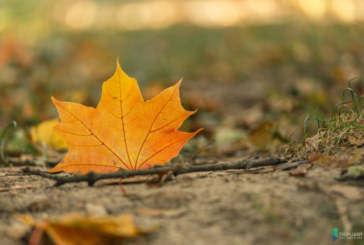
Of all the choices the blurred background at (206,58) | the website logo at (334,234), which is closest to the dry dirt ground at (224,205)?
the website logo at (334,234)

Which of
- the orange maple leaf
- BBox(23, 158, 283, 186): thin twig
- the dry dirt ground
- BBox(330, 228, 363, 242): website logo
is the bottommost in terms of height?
BBox(330, 228, 363, 242): website logo

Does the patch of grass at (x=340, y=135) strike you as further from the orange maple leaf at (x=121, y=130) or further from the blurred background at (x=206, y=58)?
the orange maple leaf at (x=121, y=130)

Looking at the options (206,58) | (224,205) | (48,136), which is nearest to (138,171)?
(224,205)

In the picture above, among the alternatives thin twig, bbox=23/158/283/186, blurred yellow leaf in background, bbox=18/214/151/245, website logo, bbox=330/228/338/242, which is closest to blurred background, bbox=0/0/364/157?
thin twig, bbox=23/158/283/186

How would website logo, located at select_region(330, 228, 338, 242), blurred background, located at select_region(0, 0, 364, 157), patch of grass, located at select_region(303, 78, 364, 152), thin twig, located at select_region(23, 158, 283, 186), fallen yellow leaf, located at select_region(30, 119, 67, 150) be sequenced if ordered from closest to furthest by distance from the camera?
1. website logo, located at select_region(330, 228, 338, 242)
2. thin twig, located at select_region(23, 158, 283, 186)
3. patch of grass, located at select_region(303, 78, 364, 152)
4. fallen yellow leaf, located at select_region(30, 119, 67, 150)
5. blurred background, located at select_region(0, 0, 364, 157)

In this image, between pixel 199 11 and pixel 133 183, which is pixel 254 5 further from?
pixel 133 183

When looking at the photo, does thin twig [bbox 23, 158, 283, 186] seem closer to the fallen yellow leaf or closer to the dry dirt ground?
the dry dirt ground

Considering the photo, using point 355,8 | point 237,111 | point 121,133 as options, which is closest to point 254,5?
point 355,8

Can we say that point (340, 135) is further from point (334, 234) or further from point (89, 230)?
point (89, 230)
